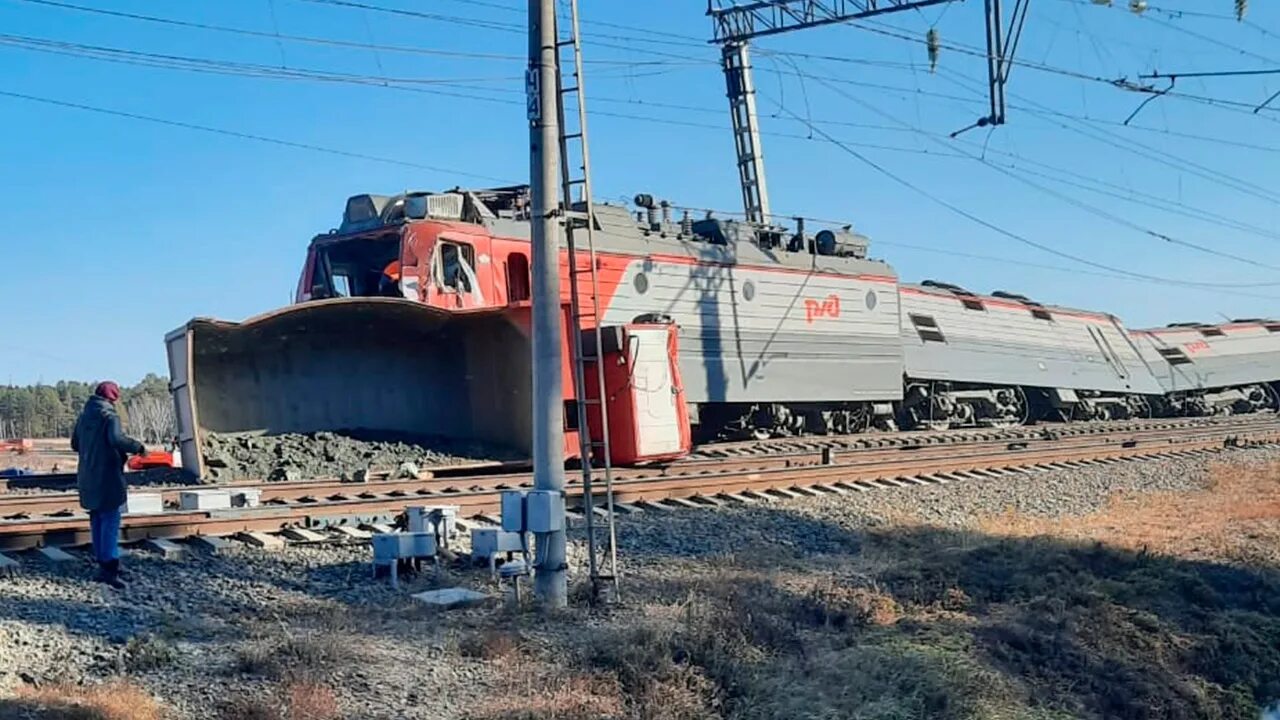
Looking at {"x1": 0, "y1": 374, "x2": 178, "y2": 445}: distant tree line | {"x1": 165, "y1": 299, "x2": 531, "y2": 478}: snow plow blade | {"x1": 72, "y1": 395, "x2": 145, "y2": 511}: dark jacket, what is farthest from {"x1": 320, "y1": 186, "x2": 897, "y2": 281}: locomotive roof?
{"x1": 0, "y1": 374, "x2": 178, "y2": 445}: distant tree line

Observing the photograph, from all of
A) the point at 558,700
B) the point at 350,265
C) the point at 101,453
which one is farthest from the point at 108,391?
the point at 350,265

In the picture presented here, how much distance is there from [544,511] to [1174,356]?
3341 centimetres

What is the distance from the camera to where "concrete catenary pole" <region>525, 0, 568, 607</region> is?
8211 millimetres

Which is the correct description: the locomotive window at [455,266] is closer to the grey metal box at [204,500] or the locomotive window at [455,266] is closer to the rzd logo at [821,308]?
the grey metal box at [204,500]

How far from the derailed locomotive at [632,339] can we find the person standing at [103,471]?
15.0 feet

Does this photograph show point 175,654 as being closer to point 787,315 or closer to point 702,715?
point 702,715

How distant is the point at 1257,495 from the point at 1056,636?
8.70 meters

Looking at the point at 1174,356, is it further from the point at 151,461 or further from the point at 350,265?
the point at 151,461

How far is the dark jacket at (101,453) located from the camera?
796cm

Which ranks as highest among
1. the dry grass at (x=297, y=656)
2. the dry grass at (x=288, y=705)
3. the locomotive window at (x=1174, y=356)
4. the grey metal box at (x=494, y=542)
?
the locomotive window at (x=1174, y=356)

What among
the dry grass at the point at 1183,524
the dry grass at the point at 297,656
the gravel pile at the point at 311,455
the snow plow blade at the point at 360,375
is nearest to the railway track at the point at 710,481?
the gravel pile at the point at 311,455

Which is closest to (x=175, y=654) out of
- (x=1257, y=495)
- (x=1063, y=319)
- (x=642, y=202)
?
(x=1257, y=495)

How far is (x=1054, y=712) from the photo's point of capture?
23.3 feet

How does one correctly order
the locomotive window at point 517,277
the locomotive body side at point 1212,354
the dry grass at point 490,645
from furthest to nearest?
the locomotive body side at point 1212,354, the locomotive window at point 517,277, the dry grass at point 490,645
